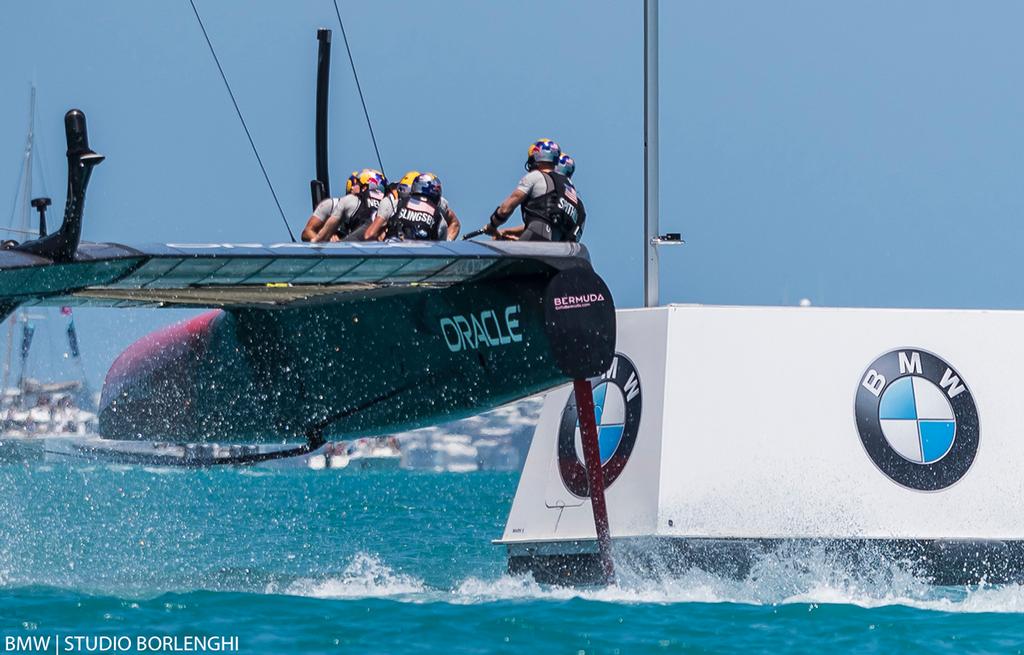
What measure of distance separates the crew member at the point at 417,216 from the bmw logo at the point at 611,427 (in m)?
1.57

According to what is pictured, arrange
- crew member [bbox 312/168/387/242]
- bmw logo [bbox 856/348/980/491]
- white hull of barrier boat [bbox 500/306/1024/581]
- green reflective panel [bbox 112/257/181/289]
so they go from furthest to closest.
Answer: crew member [bbox 312/168/387/242] < bmw logo [bbox 856/348/980/491] < white hull of barrier boat [bbox 500/306/1024/581] < green reflective panel [bbox 112/257/181/289]

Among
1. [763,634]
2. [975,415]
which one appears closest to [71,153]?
[763,634]

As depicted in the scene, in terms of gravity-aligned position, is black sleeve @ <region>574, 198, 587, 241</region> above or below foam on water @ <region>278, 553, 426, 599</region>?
above

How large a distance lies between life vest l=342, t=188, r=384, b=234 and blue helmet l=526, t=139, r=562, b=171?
181cm

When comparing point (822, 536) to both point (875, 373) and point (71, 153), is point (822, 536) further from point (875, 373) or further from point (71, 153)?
point (71, 153)

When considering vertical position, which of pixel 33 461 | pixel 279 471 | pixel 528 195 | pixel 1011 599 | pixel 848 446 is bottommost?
pixel 279 471

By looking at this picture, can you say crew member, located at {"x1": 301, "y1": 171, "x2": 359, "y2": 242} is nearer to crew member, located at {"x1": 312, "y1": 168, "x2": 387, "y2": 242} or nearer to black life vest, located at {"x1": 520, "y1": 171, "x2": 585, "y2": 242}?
crew member, located at {"x1": 312, "y1": 168, "x2": 387, "y2": 242}

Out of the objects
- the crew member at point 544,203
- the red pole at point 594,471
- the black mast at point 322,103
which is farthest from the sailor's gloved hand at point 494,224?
the black mast at point 322,103

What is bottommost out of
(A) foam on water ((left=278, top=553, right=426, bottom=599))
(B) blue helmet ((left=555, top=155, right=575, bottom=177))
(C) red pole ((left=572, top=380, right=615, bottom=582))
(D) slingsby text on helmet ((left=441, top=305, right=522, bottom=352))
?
(A) foam on water ((left=278, top=553, right=426, bottom=599))

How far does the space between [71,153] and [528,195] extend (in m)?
3.36

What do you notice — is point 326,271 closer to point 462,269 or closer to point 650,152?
point 462,269

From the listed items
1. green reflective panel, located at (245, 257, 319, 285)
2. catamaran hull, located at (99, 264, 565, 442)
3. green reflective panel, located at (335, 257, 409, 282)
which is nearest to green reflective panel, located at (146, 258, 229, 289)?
green reflective panel, located at (245, 257, 319, 285)

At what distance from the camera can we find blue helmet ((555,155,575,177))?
10844mm

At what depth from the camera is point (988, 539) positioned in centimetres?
1015
